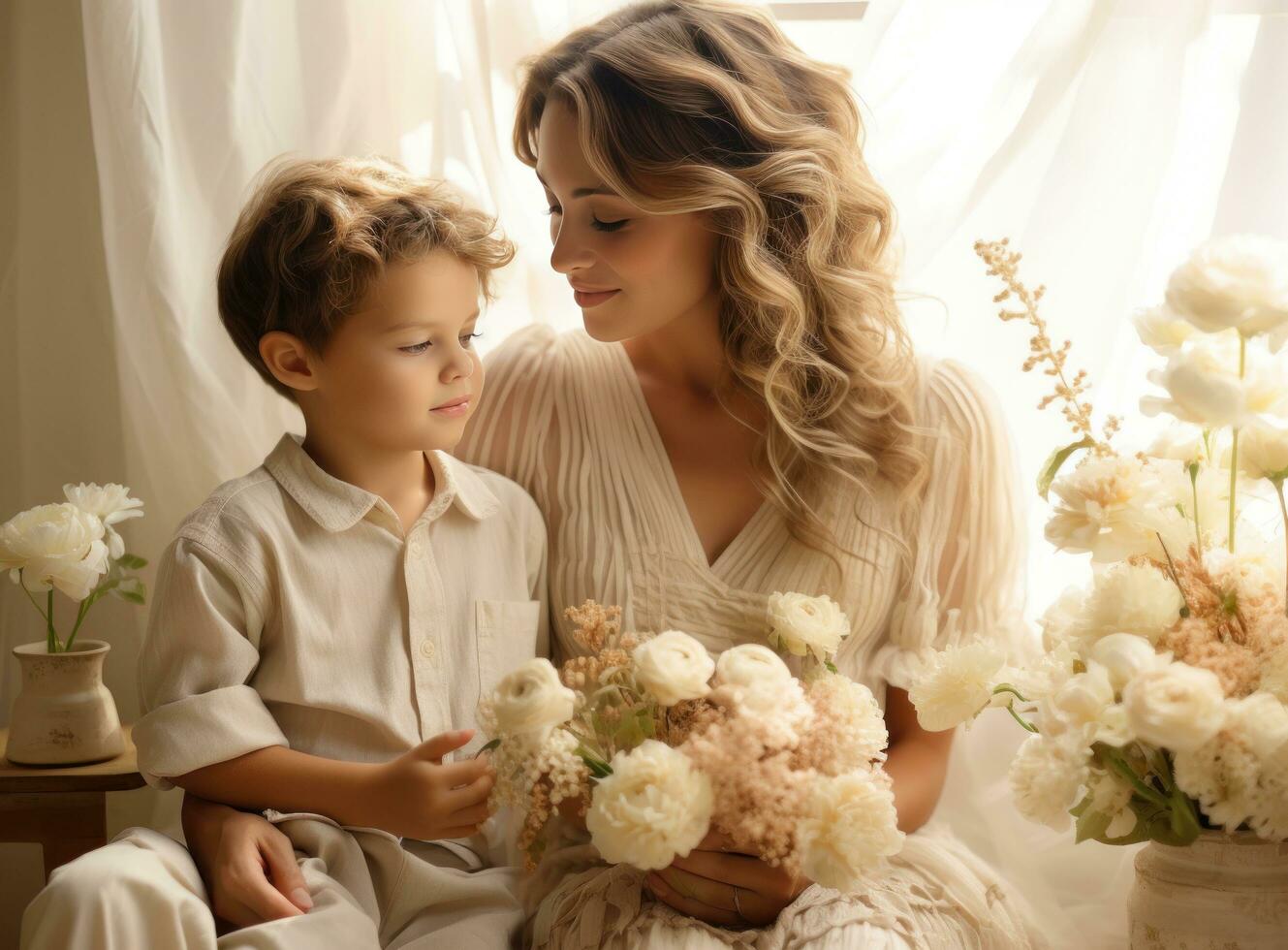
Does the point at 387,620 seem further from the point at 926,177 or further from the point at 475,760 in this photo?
the point at 926,177

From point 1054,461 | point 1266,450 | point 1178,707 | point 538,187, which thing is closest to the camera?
point 1178,707

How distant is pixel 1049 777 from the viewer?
115 cm

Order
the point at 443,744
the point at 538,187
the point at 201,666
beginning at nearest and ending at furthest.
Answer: the point at 443,744 < the point at 201,666 < the point at 538,187

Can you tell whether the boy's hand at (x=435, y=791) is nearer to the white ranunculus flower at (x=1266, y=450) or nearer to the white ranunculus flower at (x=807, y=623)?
the white ranunculus flower at (x=807, y=623)

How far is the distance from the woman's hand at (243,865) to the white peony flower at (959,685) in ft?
2.32

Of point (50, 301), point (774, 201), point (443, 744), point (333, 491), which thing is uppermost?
point (774, 201)

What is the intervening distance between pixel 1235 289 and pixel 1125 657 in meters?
0.32

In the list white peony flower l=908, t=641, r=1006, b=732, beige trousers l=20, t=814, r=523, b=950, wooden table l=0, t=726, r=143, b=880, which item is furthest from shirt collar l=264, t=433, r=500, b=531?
white peony flower l=908, t=641, r=1006, b=732

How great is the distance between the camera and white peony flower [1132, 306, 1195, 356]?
1.21 metres

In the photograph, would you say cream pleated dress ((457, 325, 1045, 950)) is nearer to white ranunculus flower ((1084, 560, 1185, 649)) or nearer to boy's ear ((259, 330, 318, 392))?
boy's ear ((259, 330, 318, 392))

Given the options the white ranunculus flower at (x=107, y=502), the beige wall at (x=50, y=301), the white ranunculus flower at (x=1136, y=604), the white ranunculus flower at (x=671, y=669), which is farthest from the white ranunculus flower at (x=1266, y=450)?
the beige wall at (x=50, y=301)

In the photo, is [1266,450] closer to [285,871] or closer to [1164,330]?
[1164,330]

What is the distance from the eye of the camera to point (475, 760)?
1435 millimetres

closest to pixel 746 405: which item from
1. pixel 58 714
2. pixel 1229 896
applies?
pixel 1229 896
